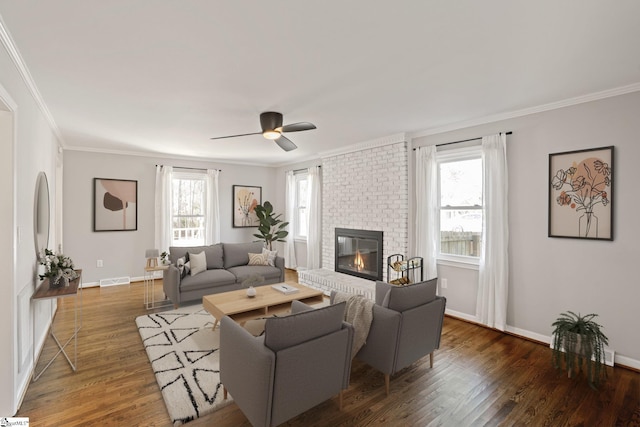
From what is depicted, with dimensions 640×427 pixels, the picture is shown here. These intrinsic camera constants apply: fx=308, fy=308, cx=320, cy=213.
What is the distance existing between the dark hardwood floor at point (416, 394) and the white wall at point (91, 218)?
2889 millimetres

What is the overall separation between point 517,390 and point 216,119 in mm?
4263

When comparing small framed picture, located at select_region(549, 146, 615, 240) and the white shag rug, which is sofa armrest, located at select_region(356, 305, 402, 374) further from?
small framed picture, located at select_region(549, 146, 615, 240)

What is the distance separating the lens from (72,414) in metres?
2.25

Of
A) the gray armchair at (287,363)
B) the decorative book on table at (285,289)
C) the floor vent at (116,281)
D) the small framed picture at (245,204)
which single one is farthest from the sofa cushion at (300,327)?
the small framed picture at (245,204)

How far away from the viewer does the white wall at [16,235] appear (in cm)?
221

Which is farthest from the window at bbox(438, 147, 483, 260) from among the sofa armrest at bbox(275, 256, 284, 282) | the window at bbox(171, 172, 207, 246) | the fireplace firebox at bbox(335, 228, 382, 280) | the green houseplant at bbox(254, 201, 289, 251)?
the window at bbox(171, 172, 207, 246)

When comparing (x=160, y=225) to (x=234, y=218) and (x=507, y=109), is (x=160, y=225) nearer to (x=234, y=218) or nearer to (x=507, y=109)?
(x=234, y=218)

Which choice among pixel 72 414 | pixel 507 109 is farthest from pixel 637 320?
pixel 72 414

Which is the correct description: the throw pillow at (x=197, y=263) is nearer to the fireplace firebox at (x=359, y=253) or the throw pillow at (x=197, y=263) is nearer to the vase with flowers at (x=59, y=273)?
the vase with flowers at (x=59, y=273)

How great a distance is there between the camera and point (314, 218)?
6621 mm

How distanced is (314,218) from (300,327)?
15.4 ft

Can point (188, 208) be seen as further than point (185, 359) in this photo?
Yes

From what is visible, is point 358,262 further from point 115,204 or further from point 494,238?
point 115,204

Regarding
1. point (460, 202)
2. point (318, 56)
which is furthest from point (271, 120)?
point (460, 202)
